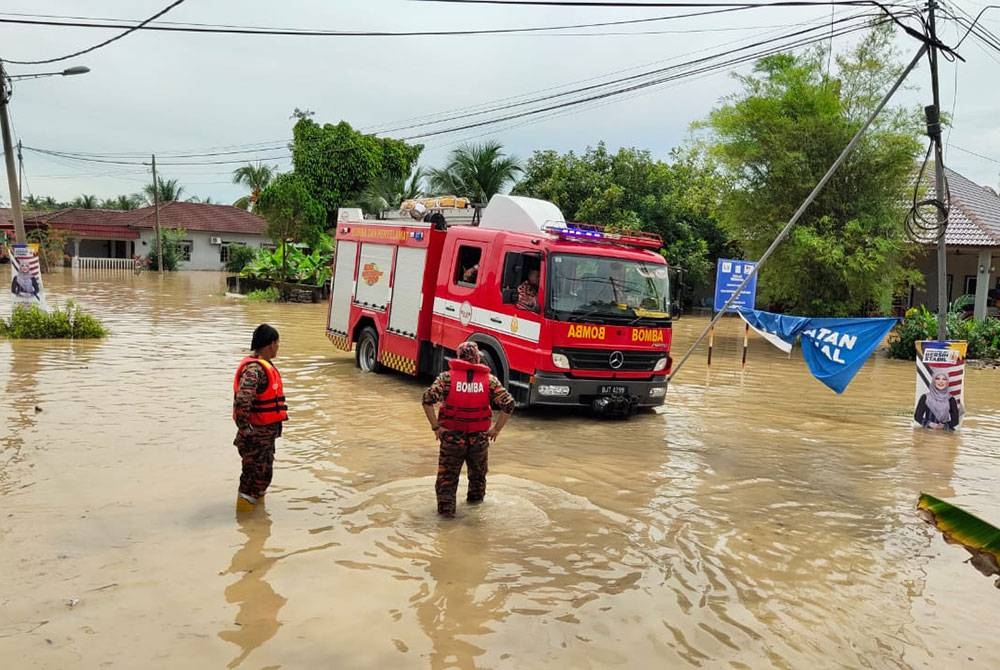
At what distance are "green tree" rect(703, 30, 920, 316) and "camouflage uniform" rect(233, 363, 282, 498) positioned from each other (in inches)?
652

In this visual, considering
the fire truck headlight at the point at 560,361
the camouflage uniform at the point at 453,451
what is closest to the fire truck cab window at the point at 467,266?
the fire truck headlight at the point at 560,361

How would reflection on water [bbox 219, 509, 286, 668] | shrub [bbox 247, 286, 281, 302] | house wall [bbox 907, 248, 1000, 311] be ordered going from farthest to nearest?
1. shrub [bbox 247, 286, 281, 302]
2. house wall [bbox 907, 248, 1000, 311]
3. reflection on water [bbox 219, 509, 286, 668]

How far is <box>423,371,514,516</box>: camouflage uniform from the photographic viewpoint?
6.64m

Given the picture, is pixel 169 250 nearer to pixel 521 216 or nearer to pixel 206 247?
pixel 206 247

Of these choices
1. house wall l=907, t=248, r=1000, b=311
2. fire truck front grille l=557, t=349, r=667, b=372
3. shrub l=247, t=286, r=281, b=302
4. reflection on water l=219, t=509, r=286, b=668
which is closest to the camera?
reflection on water l=219, t=509, r=286, b=668

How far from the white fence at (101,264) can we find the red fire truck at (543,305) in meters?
46.5

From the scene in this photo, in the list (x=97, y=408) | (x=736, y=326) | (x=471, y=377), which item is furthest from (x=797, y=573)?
(x=736, y=326)

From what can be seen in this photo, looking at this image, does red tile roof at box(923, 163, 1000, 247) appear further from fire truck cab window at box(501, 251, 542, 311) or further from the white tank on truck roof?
fire truck cab window at box(501, 251, 542, 311)

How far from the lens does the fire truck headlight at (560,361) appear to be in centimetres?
1038

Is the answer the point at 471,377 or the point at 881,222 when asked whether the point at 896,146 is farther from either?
the point at 471,377

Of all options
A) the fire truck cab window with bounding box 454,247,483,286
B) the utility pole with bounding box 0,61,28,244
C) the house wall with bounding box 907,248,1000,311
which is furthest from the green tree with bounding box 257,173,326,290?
the house wall with bounding box 907,248,1000,311

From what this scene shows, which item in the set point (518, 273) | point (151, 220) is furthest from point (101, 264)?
point (518, 273)

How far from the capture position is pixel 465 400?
21.9ft

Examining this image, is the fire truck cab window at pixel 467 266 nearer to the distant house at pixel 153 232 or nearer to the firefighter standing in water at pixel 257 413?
the firefighter standing in water at pixel 257 413
